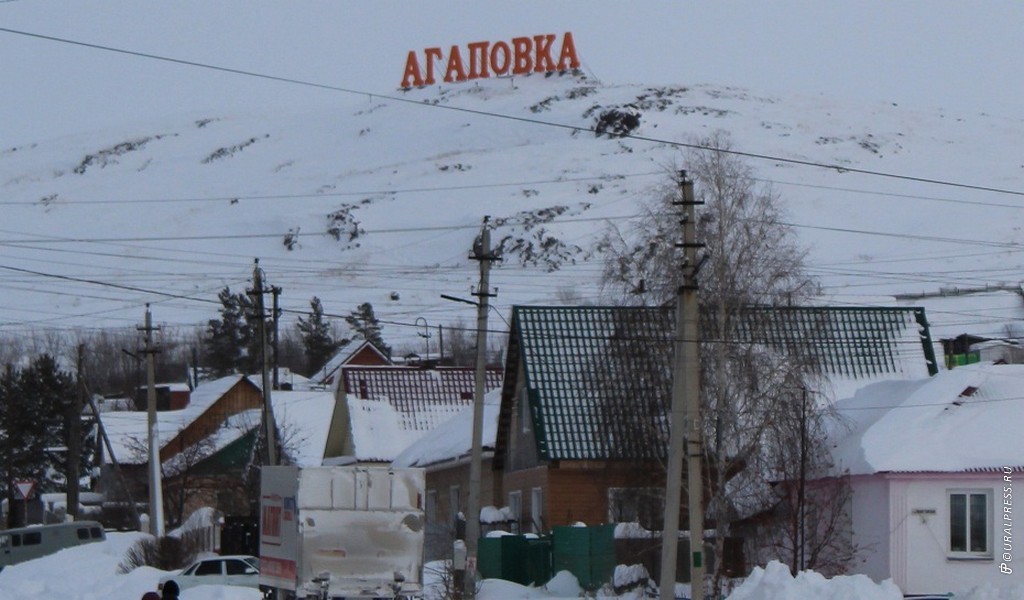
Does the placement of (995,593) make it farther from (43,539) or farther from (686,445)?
(43,539)

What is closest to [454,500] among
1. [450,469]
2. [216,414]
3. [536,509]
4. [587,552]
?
[450,469]

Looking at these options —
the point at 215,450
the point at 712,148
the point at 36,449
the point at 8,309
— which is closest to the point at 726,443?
the point at 712,148

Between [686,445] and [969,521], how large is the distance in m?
7.26

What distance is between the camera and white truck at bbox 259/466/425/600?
2605 cm

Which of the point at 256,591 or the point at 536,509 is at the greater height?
the point at 536,509

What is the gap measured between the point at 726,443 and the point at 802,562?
11.2ft

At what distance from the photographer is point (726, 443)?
3294 centimetres

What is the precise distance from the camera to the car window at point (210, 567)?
34.5 m

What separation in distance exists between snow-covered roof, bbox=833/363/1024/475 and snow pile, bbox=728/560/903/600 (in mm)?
8671

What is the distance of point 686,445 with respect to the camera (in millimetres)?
25453

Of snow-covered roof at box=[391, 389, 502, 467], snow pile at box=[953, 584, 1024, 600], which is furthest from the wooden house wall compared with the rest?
snow pile at box=[953, 584, 1024, 600]

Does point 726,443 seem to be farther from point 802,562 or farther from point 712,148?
point 712,148

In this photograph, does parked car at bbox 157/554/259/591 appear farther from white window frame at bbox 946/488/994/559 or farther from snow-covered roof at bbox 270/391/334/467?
snow-covered roof at bbox 270/391/334/467

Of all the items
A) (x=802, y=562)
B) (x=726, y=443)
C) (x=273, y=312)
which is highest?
(x=273, y=312)
